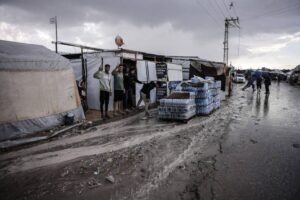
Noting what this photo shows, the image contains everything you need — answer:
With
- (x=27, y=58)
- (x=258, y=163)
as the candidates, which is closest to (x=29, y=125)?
(x=27, y=58)

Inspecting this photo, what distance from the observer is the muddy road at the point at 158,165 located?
3.71m

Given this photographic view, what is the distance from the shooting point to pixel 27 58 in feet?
24.3

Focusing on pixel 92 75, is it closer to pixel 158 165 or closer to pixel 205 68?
pixel 158 165

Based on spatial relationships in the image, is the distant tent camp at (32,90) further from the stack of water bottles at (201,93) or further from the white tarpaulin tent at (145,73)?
the stack of water bottles at (201,93)

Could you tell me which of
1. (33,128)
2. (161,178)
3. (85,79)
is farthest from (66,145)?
(85,79)

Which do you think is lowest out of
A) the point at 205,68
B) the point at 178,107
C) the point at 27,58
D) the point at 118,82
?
the point at 178,107

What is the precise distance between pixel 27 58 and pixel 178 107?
523 centimetres

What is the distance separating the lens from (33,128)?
717 centimetres

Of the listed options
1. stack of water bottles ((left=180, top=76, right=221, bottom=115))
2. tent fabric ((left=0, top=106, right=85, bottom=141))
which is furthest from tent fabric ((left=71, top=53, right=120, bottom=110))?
stack of water bottles ((left=180, top=76, right=221, bottom=115))

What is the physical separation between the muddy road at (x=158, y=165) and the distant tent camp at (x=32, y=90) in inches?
48.8

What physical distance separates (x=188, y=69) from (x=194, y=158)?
15485 millimetres

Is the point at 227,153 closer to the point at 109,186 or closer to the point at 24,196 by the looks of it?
the point at 109,186

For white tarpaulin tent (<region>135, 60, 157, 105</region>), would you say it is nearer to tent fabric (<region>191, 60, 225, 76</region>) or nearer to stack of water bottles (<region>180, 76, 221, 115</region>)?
stack of water bottles (<region>180, 76, 221, 115</region>)

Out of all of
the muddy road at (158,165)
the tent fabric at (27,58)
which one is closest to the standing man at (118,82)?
the tent fabric at (27,58)
